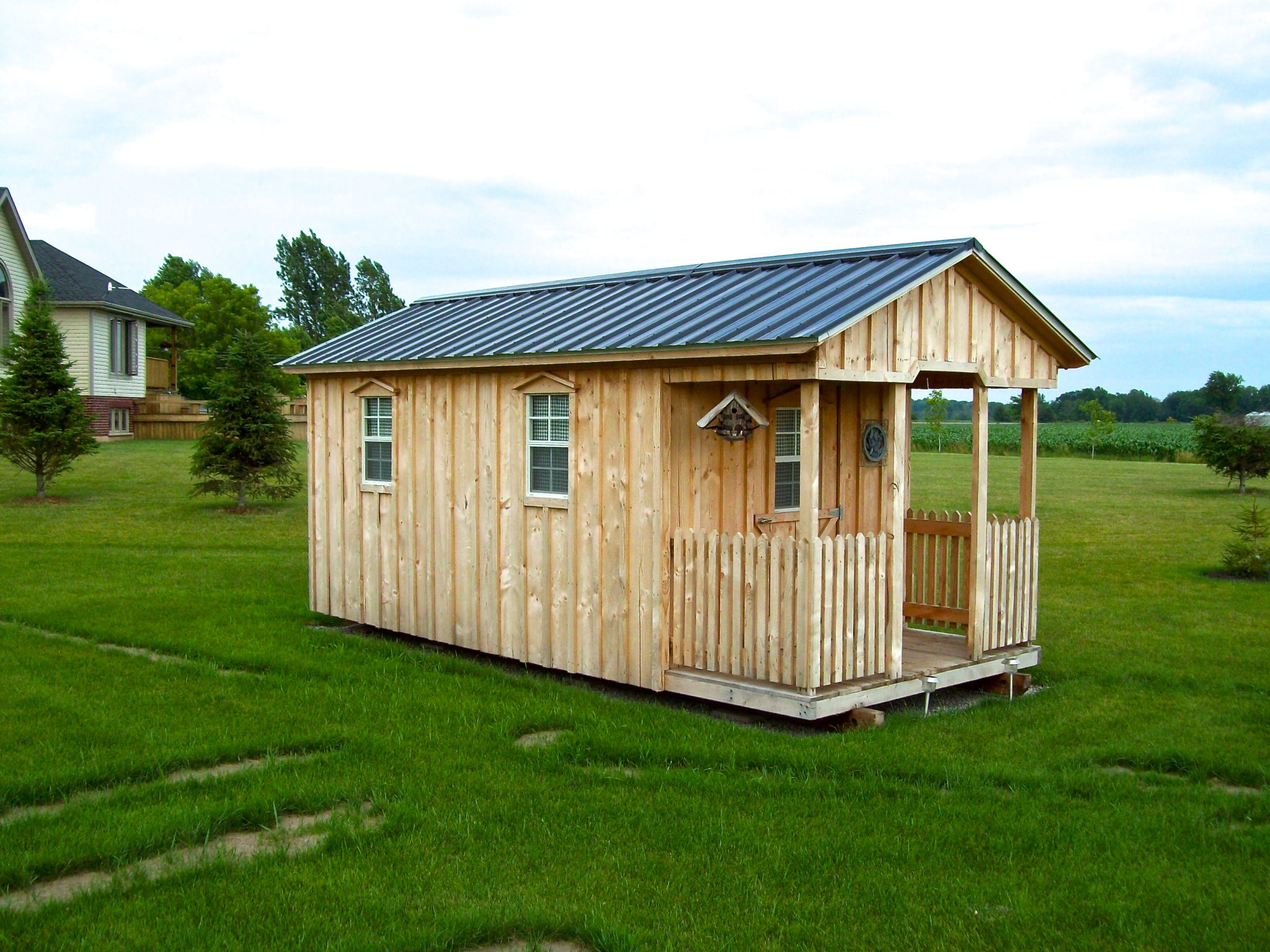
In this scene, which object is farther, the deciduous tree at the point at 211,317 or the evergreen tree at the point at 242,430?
the deciduous tree at the point at 211,317

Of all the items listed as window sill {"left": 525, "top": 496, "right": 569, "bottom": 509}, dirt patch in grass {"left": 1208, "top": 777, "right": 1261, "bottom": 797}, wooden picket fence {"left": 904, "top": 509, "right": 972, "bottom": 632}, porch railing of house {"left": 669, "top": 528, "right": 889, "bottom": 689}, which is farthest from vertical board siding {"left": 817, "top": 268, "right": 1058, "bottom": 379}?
dirt patch in grass {"left": 1208, "top": 777, "right": 1261, "bottom": 797}

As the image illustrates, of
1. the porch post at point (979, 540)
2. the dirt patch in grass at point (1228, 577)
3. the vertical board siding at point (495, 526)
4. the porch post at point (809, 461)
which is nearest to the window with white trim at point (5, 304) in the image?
the vertical board siding at point (495, 526)

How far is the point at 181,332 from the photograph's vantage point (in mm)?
59594

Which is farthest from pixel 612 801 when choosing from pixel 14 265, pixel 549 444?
pixel 14 265

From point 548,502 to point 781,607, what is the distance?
2352 millimetres

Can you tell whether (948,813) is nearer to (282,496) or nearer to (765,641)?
(765,641)

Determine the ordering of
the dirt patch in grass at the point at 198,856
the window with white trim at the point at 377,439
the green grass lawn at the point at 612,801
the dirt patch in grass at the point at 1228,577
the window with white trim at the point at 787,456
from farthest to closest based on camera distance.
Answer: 1. the dirt patch in grass at the point at 1228,577
2. the window with white trim at the point at 377,439
3. the window with white trim at the point at 787,456
4. the dirt patch in grass at the point at 198,856
5. the green grass lawn at the point at 612,801

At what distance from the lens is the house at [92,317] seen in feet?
114

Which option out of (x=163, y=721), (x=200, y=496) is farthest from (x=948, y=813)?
(x=200, y=496)

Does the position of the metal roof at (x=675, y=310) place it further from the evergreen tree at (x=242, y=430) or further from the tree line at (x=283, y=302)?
the tree line at (x=283, y=302)

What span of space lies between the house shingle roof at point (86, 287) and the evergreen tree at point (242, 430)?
17.1m

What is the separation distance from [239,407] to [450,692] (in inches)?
584

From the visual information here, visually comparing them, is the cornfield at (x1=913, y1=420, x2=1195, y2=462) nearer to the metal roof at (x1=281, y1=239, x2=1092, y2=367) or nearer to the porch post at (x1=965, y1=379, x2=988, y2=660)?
the metal roof at (x1=281, y1=239, x2=1092, y2=367)

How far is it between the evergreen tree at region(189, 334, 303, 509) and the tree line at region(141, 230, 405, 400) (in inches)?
1292
